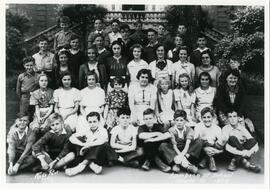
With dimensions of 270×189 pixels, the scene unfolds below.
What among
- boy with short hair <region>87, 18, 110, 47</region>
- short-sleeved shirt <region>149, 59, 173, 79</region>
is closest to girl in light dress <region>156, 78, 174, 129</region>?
short-sleeved shirt <region>149, 59, 173, 79</region>

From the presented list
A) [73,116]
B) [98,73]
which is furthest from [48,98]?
[98,73]

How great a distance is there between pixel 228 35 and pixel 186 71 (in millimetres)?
923

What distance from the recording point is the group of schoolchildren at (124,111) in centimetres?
523

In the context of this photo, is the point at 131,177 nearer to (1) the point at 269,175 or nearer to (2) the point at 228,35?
(1) the point at 269,175

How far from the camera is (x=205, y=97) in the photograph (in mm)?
5445

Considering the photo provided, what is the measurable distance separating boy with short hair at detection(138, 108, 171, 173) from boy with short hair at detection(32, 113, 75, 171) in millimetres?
970

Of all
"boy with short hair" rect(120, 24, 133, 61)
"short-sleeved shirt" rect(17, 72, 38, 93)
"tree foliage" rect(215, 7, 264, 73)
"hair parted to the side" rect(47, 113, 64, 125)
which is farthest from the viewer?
"tree foliage" rect(215, 7, 264, 73)

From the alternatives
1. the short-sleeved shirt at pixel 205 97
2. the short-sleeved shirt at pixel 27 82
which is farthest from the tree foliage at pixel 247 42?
the short-sleeved shirt at pixel 27 82

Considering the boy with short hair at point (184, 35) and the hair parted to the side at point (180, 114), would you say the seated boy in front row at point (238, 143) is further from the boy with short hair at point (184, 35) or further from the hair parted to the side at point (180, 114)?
the boy with short hair at point (184, 35)

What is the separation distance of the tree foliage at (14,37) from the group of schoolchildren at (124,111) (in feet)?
0.73

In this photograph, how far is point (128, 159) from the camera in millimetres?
5234

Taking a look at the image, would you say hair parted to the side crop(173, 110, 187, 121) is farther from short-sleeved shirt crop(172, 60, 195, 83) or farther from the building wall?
the building wall

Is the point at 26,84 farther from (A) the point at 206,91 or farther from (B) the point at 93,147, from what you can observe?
(A) the point at 206,91

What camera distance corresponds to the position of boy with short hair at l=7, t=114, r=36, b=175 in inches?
207
